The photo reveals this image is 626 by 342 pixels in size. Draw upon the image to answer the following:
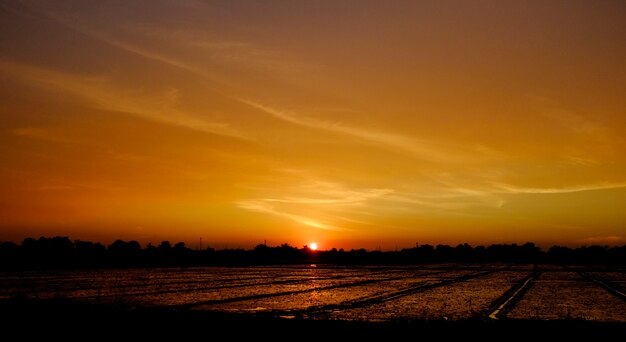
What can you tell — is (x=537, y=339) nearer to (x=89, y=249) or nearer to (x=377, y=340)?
(x=377, y=340)

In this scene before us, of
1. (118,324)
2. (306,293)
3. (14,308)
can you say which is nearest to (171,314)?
(118,324)

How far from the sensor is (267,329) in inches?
487

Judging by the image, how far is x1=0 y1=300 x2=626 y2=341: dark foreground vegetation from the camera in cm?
1159

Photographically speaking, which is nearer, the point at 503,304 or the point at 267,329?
the point at 267,329

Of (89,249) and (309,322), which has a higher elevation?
(89,249)

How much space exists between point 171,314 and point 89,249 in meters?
132

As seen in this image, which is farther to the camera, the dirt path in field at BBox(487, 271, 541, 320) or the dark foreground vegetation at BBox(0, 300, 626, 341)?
the dirt path in field at BBox(487, 271, 541, 320)

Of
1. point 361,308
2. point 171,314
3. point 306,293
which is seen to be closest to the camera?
point 171,314

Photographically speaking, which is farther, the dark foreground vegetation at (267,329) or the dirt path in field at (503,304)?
the dirt path in field at (503,304)

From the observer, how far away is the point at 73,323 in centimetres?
1284

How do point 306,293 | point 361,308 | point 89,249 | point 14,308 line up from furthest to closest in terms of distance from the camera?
point 89,249 → point 306,293 → point 361,308 → point 14,308

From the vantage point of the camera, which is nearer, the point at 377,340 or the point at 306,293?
the point at 377,340

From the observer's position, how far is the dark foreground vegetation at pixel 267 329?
11.6 meters

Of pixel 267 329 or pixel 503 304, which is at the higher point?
pixel 503 304
